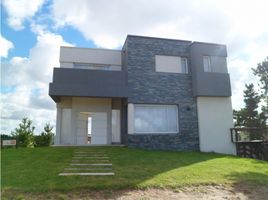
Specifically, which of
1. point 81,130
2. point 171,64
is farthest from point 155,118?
point 81,130

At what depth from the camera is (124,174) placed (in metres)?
8.03

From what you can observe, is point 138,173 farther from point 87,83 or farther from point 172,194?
point 87,83

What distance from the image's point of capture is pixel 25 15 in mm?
10031

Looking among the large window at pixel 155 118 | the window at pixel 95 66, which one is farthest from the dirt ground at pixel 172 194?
the window at pixel 95 66

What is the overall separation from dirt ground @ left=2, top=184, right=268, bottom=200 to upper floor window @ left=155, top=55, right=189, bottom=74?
32.5ft

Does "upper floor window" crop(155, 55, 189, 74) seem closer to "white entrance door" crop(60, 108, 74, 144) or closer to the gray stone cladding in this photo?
the gray stone cladding

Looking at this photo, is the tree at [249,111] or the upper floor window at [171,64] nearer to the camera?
the upper floor window at [171,64]

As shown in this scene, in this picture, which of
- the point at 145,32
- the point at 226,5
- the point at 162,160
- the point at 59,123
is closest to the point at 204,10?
the point at 226,5

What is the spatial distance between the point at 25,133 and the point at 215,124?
13693 millimetres

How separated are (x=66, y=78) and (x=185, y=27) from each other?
733 centimetres

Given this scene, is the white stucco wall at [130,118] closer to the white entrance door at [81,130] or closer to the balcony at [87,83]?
the balcony at [87,83]

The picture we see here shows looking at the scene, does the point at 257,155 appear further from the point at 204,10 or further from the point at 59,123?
the point at 59,123

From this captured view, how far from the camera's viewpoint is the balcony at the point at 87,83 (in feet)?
46.8

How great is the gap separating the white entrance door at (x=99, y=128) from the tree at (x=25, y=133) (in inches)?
198
